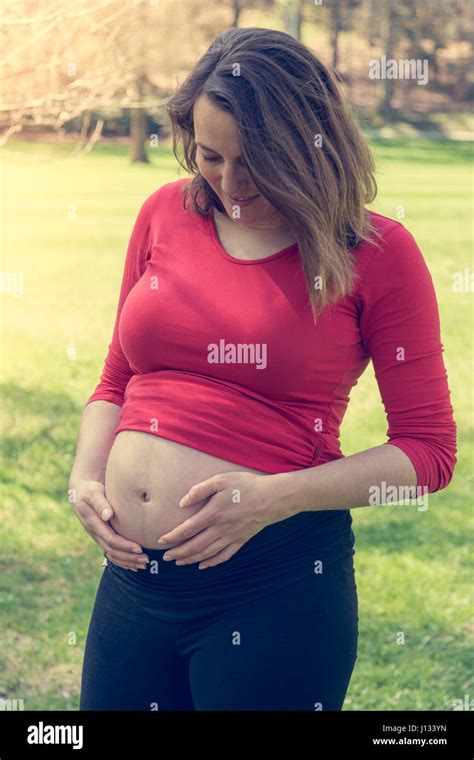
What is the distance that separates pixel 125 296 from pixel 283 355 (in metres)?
0.45

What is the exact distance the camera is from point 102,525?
198cm

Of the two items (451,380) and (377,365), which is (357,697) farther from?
(451,380)

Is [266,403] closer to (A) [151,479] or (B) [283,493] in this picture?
(B) [283,493]

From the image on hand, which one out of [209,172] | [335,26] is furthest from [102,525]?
[335,26]

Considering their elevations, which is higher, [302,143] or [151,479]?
[302,143]

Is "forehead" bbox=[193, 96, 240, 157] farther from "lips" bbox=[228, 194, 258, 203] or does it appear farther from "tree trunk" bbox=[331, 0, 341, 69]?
"tree trunk" bbox=[331, 0, 341, 69]

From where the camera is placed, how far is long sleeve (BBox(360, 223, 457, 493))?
1813 millimetres

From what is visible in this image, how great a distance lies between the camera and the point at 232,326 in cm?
184

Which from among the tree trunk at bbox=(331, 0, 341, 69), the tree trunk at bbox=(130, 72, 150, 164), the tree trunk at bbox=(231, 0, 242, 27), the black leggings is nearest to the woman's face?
the black leggings

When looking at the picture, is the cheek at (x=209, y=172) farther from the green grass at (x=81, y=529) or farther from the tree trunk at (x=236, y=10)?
the tree trunk at (x=236, y=10)

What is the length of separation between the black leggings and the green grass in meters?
0.84

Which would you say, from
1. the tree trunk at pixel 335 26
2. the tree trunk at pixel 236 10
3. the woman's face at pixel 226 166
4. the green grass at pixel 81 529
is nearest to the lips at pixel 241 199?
the woman's face at pixel 226 166

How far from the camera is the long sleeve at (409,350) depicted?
71.4 inches
